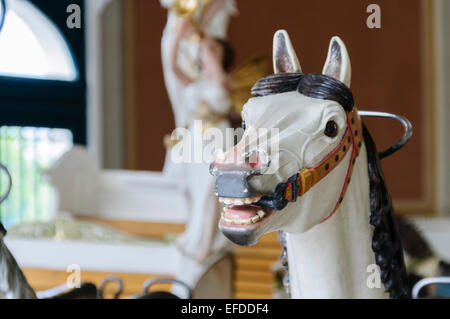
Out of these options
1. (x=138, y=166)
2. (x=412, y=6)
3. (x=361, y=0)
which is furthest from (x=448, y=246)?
(x=361, y=0)

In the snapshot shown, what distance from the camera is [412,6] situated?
521 centimetres

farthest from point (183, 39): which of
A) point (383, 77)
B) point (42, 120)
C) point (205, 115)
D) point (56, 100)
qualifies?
point (42, 120)

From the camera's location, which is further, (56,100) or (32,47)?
(56,100)

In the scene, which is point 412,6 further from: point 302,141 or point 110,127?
point 302,141

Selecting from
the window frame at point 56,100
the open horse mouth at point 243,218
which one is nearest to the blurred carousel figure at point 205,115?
the window frame at point 56,100

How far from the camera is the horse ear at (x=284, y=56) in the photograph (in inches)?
39.4

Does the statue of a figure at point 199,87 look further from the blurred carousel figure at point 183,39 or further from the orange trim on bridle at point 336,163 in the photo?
the orange trim on bridle at point 336,163

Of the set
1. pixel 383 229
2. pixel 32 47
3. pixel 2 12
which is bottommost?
pixel 383 229

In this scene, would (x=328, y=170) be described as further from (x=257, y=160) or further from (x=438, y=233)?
(x=438, y=233)

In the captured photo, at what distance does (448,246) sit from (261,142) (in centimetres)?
366

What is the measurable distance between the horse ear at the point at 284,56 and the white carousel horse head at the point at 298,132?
0.17 feet

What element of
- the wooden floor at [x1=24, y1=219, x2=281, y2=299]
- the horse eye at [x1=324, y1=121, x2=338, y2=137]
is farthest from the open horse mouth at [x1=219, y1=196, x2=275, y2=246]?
the wooden floor at [x1=24, y1=219, x2=281, y2=299]

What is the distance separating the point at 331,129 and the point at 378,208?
0.55ft

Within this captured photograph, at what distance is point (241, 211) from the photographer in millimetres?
821
